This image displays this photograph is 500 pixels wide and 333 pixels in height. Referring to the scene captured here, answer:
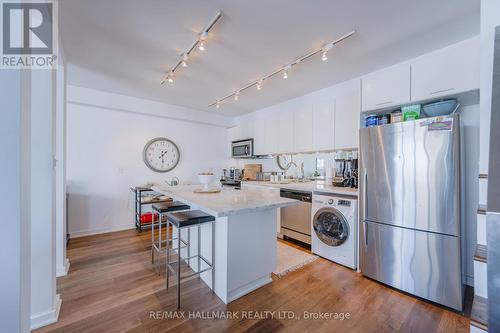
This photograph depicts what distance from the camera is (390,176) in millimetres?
2053

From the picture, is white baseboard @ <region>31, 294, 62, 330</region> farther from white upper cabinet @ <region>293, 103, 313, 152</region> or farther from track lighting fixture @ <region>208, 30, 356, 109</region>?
white upper cabinet @ <region>293, 103, 313, 152</region>

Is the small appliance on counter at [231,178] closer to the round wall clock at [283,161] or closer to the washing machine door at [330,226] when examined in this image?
the round wall clock at [283,161]

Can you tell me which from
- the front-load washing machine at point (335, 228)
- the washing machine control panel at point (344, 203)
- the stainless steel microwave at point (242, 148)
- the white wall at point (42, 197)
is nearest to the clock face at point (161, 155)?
the stainless steel microwave at point (242, 148)

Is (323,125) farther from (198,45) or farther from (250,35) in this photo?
(198,45)

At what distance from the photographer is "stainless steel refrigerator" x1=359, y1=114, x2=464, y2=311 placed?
173cm

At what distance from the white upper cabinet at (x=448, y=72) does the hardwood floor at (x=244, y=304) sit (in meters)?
1.99

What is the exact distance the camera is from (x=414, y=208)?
191 centimetres

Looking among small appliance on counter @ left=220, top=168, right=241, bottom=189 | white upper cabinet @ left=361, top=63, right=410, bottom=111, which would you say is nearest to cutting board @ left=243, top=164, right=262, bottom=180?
small appliance on counter @ left=220, top=168, right=241, bottom=189

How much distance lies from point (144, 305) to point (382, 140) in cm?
279

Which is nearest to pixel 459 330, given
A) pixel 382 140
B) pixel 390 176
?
pixel 390 176

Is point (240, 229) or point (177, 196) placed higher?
point (177, 196)

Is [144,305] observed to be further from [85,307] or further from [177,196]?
[177,196]

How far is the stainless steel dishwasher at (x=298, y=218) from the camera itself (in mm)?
2896

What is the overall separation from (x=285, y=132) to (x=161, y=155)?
2.64 m
